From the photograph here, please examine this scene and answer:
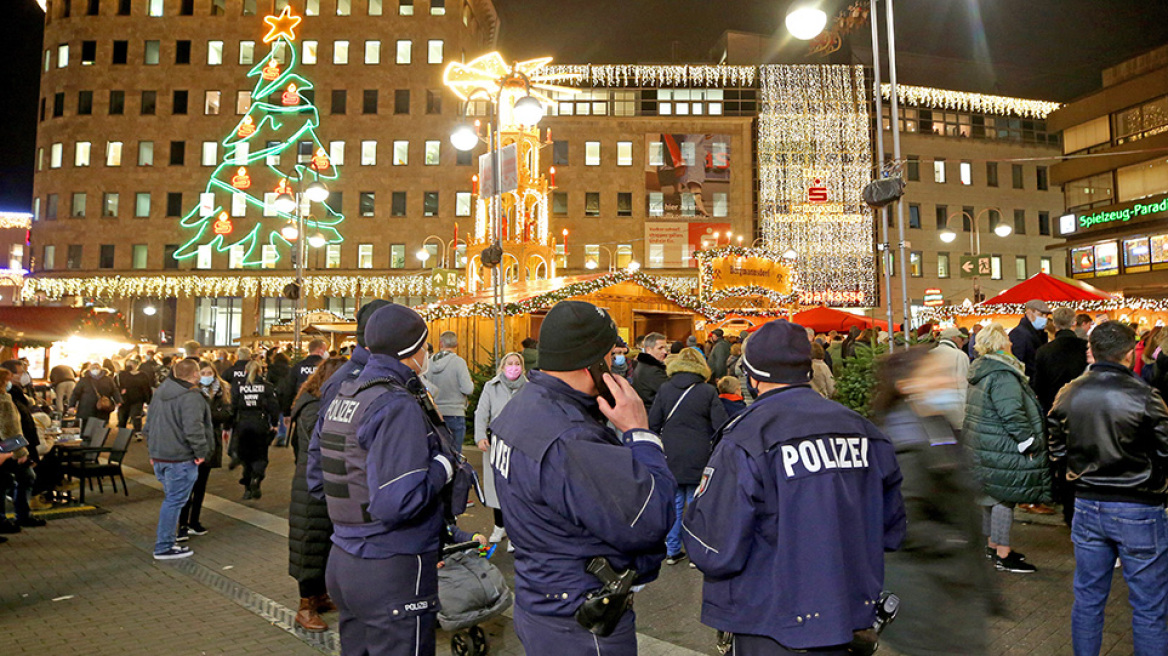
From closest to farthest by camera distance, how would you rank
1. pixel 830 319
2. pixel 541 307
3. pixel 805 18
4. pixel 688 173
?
pixel 805 18
pixel 541 307
pixel 830 319
pixel 688 173

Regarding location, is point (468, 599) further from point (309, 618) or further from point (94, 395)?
point (94, 395)

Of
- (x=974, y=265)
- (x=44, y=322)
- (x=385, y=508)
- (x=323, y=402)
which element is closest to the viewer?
(x=385, y=508)

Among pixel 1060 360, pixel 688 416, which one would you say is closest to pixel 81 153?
pixel 688 416

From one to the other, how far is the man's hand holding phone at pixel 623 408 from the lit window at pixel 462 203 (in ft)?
153

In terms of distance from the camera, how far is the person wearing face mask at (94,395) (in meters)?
15.6

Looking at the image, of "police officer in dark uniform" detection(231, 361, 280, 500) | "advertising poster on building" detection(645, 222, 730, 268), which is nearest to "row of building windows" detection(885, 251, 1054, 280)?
"advertising poster on building" detection(645, 222, 730, 268)

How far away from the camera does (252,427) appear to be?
37.1ft

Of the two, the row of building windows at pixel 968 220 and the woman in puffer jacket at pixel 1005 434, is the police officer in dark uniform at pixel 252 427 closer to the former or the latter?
the woman in puffer jacket at pixel 1005 434

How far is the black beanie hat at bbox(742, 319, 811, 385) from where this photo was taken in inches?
109

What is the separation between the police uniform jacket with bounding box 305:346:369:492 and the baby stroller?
41.7 inches

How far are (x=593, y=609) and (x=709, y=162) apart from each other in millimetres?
47756

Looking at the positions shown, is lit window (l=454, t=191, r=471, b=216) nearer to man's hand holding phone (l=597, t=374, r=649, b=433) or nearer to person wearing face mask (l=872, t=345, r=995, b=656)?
person wearing face mask (l=872, t=345, r=995, b=656)

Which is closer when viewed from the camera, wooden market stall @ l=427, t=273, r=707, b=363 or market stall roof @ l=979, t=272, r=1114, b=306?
market stall roof @ l=979, t=272, r=1114, b=306

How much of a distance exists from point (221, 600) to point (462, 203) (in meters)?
43.4
